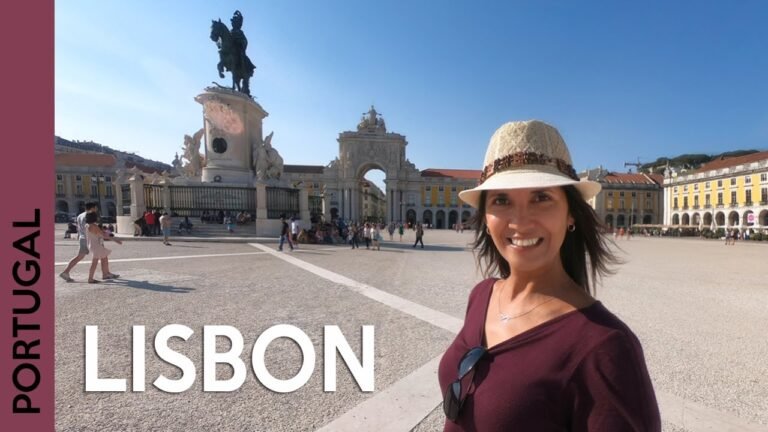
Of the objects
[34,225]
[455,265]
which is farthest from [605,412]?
[455,265]

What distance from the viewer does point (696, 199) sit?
49094mm

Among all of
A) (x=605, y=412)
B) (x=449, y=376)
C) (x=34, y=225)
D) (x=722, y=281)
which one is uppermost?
(x=34, y=225)

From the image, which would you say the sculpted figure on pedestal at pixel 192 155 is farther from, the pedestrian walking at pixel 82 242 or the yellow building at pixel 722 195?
the yellow building at pixel 722 195

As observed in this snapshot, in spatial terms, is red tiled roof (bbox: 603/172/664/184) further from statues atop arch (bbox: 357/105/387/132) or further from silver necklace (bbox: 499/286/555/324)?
silver necklace (bbox: 499/286/555/324)

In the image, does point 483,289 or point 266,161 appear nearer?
point 483,289

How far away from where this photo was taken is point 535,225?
0.98 meters

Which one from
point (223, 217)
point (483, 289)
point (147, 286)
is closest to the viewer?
point (483, 289)

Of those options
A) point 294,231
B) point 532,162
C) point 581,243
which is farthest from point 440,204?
point 532,162

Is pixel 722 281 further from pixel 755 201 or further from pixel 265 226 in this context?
pixel 755 201

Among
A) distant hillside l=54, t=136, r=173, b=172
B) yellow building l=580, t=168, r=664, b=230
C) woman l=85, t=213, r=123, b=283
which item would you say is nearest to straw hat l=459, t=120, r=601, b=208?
woman l=85, t=213, r=123, b=283

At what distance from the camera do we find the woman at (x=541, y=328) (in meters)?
0.74

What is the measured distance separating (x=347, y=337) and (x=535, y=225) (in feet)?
10.6

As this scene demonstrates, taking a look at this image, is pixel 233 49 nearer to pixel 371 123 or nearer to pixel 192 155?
pixel 192 155

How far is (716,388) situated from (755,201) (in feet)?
184
